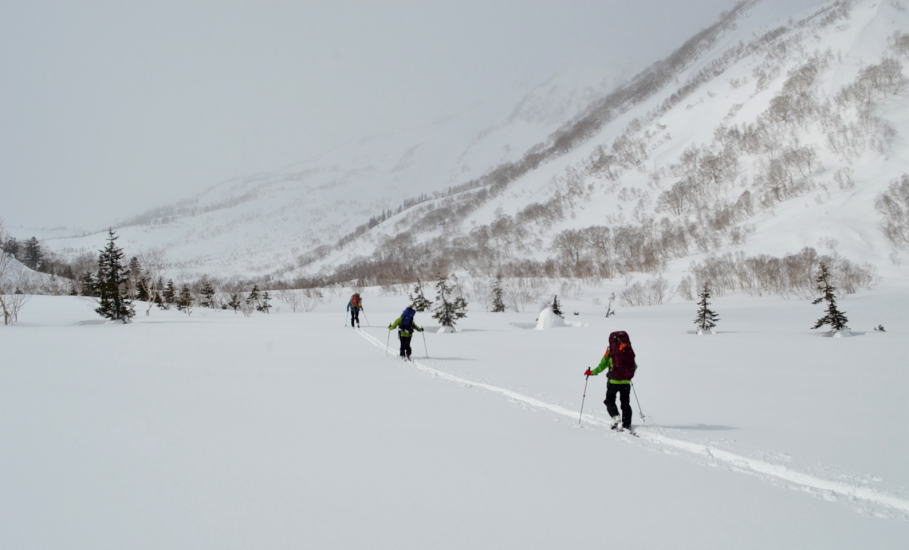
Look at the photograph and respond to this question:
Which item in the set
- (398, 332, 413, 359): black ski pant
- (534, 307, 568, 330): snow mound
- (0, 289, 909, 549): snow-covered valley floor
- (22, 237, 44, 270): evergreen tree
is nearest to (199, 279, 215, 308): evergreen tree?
(534, 307, 568, 330): snow mound

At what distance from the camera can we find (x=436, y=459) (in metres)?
5.62

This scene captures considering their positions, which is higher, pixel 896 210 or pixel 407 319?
pixel 896 210

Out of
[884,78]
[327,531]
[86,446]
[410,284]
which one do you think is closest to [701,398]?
[327,531]

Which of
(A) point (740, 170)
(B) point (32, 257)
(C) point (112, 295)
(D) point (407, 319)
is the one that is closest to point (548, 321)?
(D) point (407, 319)

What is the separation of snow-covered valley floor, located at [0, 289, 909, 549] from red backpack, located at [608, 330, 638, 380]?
0.95m

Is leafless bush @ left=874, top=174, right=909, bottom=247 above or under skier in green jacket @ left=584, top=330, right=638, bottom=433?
above

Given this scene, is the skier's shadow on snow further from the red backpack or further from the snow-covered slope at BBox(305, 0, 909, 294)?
the snow-covered slope at BBox(305, 0, 909, 294)

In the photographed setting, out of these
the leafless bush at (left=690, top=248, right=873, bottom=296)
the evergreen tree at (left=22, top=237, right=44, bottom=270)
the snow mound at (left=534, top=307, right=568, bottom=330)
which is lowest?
the snow mound at (left=534, top=307, right=568, bottom=330)

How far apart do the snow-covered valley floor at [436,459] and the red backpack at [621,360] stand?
0.95 m

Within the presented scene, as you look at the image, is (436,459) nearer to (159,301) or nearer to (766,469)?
(766,469)

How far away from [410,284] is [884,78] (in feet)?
267

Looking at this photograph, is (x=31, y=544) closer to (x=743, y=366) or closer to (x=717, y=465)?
(x=717, y=465)

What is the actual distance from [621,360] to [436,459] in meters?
4.15

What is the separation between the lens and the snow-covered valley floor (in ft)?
12.5
